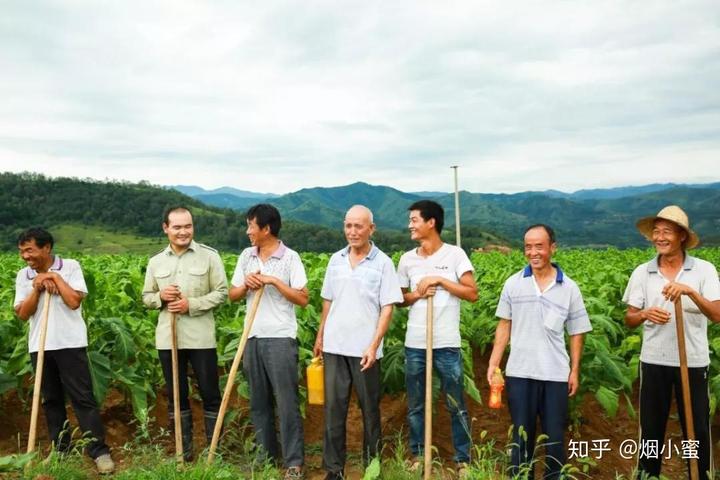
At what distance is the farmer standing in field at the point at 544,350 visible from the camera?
13.2 feet

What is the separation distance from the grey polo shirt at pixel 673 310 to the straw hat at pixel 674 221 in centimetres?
11

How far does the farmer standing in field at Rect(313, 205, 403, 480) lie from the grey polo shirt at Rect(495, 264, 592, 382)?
0.82 metres

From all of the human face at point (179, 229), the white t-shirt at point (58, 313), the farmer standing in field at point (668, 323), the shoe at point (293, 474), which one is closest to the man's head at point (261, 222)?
the human face at point (179, 229)

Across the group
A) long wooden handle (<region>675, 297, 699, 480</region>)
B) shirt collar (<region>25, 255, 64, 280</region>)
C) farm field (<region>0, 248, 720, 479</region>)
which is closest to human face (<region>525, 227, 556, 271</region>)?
long wooden handle (<region>675, 297, 699, 480</region>)

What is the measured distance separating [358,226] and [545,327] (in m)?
1.32

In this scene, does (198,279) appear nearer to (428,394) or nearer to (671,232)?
(428,394)

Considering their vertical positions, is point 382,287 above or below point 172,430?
above

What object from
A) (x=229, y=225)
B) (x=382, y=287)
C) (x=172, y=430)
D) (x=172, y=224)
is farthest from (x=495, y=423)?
(x=229, y=225)

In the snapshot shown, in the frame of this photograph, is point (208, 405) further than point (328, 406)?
Yes

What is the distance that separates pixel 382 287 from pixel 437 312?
403 millimetres

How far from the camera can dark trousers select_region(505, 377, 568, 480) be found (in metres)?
4.03

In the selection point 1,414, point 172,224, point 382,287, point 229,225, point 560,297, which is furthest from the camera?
point 229,225

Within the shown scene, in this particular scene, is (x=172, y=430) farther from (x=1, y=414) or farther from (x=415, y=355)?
(x=415, y=355)

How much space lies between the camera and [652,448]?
13.9ft
